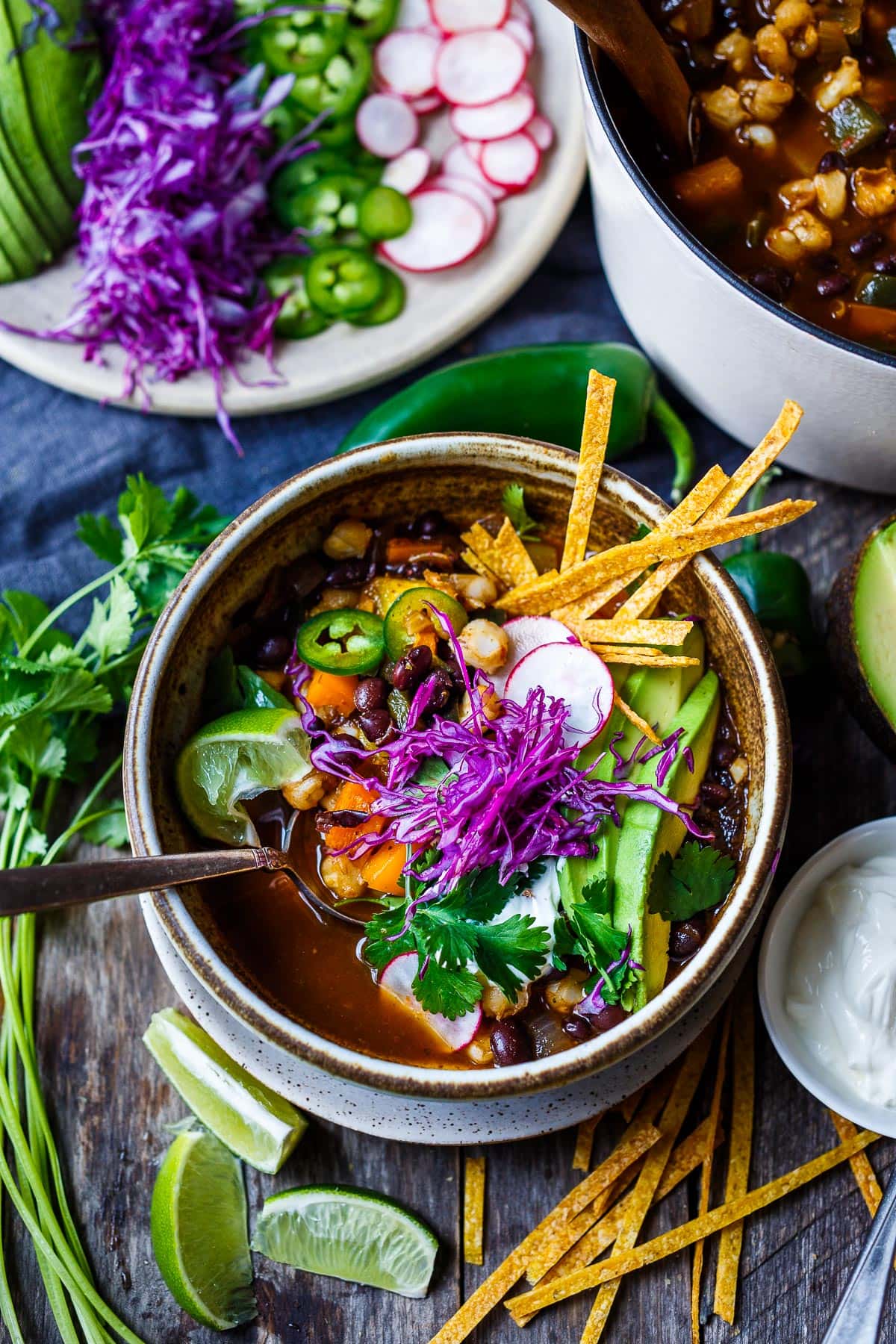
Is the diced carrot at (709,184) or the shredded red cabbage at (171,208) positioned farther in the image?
the shredded red cabbage at (171,208)

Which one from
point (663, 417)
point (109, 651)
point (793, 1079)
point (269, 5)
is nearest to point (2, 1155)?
point (109, 651)

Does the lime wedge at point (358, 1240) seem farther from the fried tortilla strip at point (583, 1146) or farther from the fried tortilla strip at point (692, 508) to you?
the fried tortilla strip at point (692, 508)

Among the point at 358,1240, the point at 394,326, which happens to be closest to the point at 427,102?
the point at 394,326

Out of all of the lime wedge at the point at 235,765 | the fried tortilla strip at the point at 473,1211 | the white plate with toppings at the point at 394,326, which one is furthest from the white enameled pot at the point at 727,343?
the fried tortilla strip at the point at 473,1211

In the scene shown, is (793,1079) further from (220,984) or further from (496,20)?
(496,20)

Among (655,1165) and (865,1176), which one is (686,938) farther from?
(865,1176)

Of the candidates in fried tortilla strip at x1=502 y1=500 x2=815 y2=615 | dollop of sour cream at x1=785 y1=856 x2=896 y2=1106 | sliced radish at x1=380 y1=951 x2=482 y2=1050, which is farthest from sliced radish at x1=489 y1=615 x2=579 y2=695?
dollop of sour cream at x1=785 y1=856 x2=896 y2=1106
